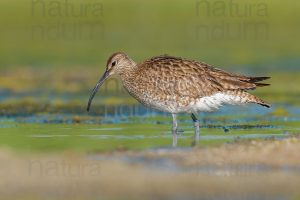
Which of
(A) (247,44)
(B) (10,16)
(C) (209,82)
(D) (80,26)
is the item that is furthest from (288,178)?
(B) (10,16)

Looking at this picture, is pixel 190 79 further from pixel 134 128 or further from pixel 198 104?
pixel 134 128

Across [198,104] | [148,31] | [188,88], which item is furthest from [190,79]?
[148,31]

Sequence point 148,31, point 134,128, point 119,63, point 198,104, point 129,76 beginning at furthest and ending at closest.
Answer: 1. point 148,31
2. point 134,128
3. point 119,63
4. point 129,76
5. point 198,104

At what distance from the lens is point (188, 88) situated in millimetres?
15664

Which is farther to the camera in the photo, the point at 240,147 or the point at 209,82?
the point at 209,82

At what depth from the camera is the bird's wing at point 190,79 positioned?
15.7 metres

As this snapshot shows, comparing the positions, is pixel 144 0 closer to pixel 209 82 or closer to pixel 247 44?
pixel 247 44

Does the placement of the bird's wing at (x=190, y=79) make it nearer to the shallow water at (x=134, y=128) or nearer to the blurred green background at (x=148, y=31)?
the shallow water at (x=134, y=128)

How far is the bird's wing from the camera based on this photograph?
15664 millimetres

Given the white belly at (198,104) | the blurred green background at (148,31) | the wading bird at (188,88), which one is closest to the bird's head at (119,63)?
the wading bird at (188,88)

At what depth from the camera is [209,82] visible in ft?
51.6

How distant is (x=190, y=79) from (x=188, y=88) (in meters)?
0.17

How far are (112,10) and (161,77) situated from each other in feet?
73.6

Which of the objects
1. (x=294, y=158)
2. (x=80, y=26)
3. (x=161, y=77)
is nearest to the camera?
(x=294, y=158)
